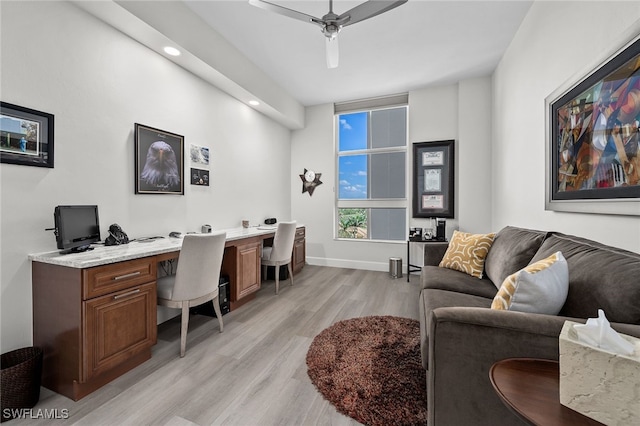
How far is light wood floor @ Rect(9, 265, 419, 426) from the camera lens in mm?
1490

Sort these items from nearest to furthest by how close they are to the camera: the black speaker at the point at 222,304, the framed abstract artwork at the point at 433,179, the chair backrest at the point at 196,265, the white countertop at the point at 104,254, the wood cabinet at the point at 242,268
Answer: the white countertop at the point at 104,254 → the chair backrest at the point at 196,265 → the black speaker at the point at 222,304 → the wood cabinet at the point at 242,268 → the framed abstract artwork at the point at 433,179

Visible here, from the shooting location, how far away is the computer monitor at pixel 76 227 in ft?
5.91

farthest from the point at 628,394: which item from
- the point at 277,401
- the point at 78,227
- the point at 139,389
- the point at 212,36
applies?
the point at 212,36

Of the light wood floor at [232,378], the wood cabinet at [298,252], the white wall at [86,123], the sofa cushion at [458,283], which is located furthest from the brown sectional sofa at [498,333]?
the wood cabinet at [298,252]

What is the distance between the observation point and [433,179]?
4332 millimetres

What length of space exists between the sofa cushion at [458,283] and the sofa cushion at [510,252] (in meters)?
0.08

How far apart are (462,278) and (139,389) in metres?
2.51

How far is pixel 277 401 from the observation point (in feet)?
5.27

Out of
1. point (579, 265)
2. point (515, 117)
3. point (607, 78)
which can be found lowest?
point (579, 265)

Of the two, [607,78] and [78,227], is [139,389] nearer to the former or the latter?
[78,227]

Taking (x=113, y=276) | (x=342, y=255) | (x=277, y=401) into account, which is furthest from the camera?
(x=342, y=255)

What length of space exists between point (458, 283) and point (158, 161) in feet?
9.78

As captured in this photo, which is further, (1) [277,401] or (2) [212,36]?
(2) [212,36]

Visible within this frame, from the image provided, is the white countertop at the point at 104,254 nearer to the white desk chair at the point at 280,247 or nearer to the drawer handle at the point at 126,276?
the drawer handle at the point at 126,276
